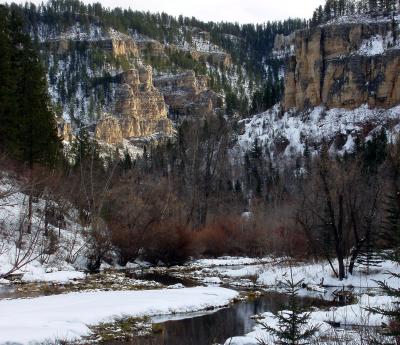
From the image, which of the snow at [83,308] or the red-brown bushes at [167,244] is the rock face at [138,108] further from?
the snow at [83,308]

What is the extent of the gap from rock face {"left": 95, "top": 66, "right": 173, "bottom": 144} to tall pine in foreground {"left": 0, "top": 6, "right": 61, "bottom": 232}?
12776 cm

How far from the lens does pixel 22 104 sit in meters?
36.2

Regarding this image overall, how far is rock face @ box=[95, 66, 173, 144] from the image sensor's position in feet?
568

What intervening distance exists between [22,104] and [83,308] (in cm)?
2342

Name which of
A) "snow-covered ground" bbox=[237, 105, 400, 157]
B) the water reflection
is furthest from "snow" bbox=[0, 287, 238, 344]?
"snow-covered ground" bbox=[237, 105, 400, 157]

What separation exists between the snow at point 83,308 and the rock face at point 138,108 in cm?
14842

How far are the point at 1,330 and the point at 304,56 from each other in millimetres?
116535

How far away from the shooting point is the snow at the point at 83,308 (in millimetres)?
12949

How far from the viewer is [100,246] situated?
30.8 meters

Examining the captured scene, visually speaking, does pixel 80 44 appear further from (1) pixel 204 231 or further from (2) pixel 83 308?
(2) pixel 83 308

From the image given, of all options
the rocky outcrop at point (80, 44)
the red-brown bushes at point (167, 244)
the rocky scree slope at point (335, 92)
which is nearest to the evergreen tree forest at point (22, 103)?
the red-brown bushes at point (167, 244)

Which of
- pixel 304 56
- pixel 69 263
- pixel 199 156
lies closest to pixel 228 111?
pixel 304 56

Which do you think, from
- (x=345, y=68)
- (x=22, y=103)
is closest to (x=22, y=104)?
(x=22, y=103)

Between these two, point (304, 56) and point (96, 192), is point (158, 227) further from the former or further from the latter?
point (304, 56)
